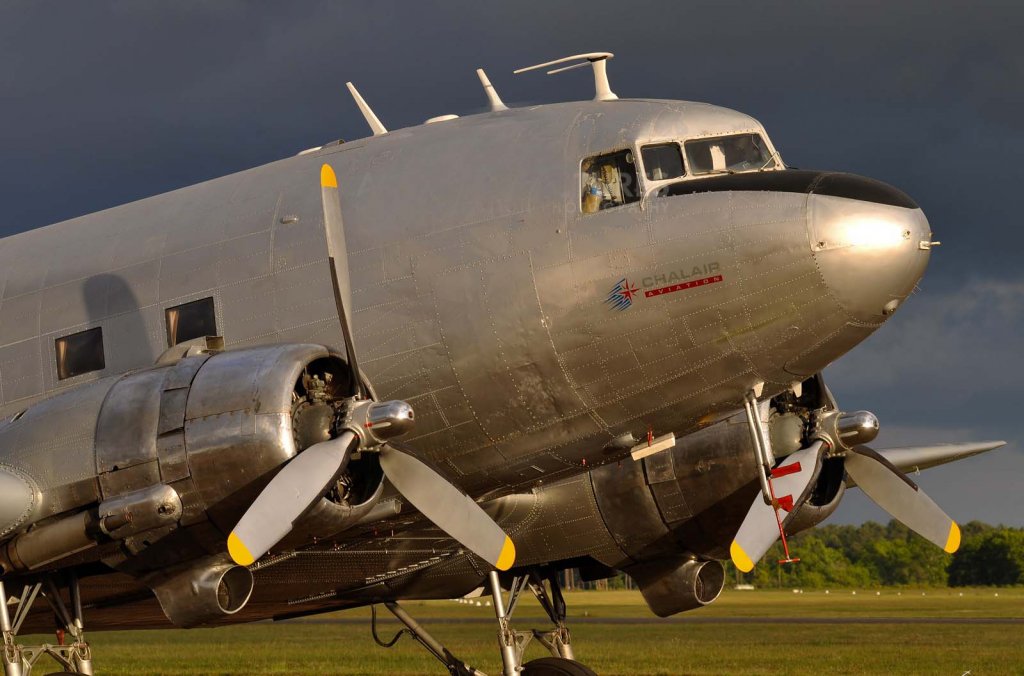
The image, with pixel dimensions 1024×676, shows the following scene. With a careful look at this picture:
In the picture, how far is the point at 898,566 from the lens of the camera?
83375mm

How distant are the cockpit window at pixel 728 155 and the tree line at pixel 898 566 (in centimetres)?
5911

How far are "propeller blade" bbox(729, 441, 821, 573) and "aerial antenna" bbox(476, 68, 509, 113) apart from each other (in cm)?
438

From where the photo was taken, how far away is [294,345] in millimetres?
11211

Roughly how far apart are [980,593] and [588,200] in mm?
61838

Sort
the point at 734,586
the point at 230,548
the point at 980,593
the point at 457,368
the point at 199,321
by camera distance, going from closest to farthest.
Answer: the point at 230,548 → the point at 457,368 → the point at 199,321 → the point at 980,593 → the point at 734,586

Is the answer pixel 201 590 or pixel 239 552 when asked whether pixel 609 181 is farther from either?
pixel 201 590

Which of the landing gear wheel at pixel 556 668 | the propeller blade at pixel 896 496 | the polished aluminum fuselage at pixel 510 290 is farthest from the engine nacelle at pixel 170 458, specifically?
the propeller blade at pixel 896 496

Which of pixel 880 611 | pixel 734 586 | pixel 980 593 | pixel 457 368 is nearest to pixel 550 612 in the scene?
pixel 457 368

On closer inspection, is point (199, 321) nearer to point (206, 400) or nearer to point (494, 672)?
point (206, 400)

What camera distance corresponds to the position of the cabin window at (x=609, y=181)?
38.6 ft

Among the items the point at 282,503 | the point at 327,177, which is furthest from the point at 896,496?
the point at 282,503

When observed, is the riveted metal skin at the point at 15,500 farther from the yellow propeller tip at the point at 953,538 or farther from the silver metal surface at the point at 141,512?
the yellow propeller tip at the point at 953,538

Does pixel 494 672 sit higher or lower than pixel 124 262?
lower

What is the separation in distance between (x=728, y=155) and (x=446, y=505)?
3.96 metres
